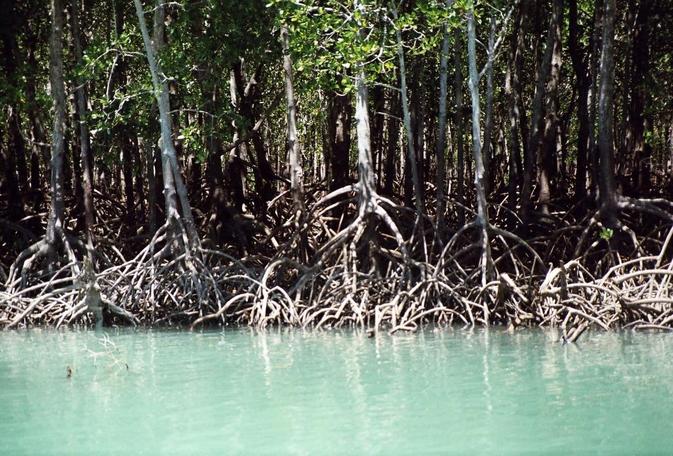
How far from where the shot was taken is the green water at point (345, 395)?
5.95 metres

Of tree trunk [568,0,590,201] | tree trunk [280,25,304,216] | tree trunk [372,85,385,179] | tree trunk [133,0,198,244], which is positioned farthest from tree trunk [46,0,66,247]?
tree trunk [568,0,590,201]

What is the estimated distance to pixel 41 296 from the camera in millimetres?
11109

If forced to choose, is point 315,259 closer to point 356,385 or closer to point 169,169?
point 169,169

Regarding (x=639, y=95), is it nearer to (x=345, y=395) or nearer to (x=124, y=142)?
(x=124, y=142)

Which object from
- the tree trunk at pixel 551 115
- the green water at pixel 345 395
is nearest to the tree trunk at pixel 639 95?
the tree trunk at pixel 551 115

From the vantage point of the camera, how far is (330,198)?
11.9m

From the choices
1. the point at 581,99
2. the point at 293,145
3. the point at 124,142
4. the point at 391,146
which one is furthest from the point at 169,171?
the point at 581,99

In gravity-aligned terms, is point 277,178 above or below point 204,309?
above

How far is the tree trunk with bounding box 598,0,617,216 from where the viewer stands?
10695 millimetres

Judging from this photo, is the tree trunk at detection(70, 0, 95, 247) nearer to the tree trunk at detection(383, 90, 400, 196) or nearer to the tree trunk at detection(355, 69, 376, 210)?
the tree trunk at detection(355, 69, 376, 210)

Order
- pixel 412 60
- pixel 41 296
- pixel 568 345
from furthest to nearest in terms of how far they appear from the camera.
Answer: pixel 412 60, pixel 41 296, pixel 568 345

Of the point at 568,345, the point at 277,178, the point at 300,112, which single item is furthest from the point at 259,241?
the point at 300,112

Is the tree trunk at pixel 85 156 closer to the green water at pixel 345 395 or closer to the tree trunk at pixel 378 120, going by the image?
the green water at pixel 345 395

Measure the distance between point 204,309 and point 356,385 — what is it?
3.94 metres
